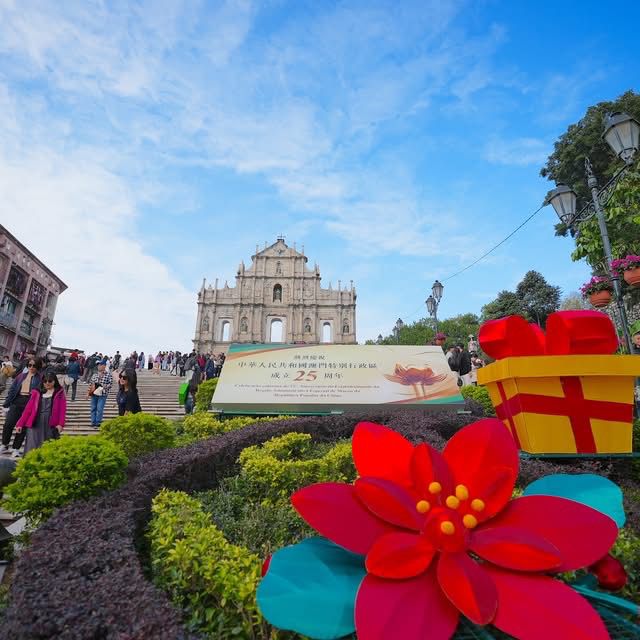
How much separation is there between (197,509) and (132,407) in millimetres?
4548

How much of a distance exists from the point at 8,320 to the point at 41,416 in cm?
2610

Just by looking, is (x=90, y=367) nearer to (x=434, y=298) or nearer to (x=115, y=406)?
(x=115, y=406)

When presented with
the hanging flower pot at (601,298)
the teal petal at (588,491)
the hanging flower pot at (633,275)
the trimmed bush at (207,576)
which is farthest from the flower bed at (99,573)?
the hanging flower pot at (601,298)

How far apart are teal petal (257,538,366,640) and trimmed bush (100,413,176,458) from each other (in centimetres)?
387

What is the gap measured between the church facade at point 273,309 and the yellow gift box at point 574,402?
4013 cm

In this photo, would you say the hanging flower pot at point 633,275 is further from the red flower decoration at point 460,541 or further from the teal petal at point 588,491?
the red flower decoration at point 460,541

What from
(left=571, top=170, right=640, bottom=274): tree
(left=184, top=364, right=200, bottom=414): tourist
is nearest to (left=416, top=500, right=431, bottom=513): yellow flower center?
(left=571, top=170, right=640, bottom=274): tree

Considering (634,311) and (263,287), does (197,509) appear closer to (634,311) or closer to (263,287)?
(634,311)

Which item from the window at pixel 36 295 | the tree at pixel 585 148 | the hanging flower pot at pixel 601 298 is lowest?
the hanging flower pot at pixel 601 298

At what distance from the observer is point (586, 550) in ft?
4.17

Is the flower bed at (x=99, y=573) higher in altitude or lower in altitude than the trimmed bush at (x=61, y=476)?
lower

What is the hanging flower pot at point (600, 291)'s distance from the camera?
5461 millimetres

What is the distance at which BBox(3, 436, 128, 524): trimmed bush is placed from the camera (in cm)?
297

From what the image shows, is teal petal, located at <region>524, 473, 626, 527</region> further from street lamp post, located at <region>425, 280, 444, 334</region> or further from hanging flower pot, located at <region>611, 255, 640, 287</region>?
street lamp post, located at <region>425, 280, 444, 334</region>
